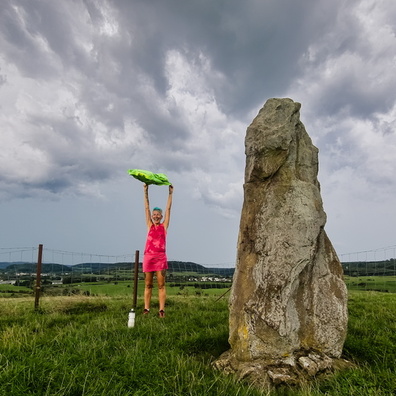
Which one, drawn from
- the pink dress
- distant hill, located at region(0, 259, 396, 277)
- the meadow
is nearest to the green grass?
distant hill, located at region(0, 259, 396, 277)

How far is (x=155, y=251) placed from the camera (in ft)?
28.5

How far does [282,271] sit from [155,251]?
403 cm

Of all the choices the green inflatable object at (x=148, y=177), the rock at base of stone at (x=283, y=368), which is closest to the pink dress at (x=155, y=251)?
the green inflatable object at (x=148, y=177)

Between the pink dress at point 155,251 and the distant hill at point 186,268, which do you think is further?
the distant hill at point 186,268

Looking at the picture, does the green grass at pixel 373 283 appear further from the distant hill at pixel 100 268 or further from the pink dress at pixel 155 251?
the pink dress at pixel 155 251

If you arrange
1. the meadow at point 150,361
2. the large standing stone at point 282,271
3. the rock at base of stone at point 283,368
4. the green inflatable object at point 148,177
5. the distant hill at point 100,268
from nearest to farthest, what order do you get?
the meadow at point 150,361, the rock at base of stone at point 283,368, the large standing stone at point 282,271, the green inflatable object at point 148,177, the distant hill at point 100,268

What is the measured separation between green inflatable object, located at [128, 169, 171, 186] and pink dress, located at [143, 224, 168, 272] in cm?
118

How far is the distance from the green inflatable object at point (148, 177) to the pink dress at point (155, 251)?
1183 mm

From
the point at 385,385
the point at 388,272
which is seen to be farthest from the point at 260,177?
the point at 388,272

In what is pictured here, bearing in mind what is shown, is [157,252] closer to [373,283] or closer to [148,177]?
[148,177]

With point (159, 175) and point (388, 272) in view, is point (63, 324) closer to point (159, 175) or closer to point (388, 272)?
point (159, 175)

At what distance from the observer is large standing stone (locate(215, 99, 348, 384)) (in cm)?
536

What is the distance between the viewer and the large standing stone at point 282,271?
536cm

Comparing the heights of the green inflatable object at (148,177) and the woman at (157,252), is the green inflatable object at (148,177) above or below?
above
